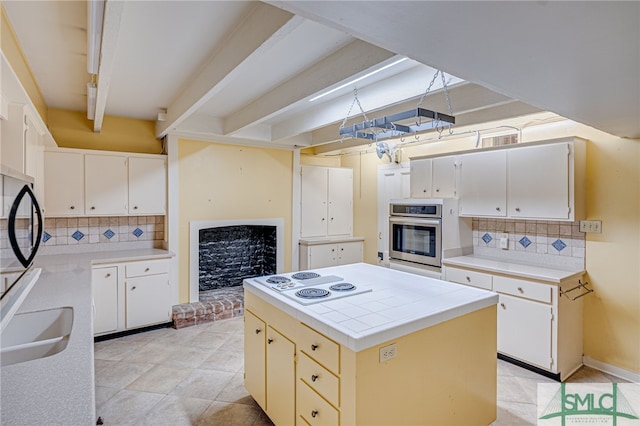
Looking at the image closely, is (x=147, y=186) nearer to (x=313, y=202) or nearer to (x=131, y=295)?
(x=131, y=295)

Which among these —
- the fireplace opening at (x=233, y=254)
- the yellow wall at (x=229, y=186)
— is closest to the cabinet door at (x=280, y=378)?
the yellow wall at (x=229, y=186)

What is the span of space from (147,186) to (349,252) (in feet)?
9.87

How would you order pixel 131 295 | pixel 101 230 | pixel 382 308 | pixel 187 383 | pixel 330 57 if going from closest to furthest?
1. pixel 382 308
2. pixel 330 57
3. pixel 187 383
4. pixel 131 295
5. pixel 101 230

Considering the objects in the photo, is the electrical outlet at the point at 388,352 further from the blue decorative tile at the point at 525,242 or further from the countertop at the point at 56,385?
the blue decorative tile at the point at 525,242

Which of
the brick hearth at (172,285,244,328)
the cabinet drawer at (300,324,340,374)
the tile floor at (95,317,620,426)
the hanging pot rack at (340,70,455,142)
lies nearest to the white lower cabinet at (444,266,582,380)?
the tile floor at (95,317,620,426)

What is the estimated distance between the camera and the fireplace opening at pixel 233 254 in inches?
191

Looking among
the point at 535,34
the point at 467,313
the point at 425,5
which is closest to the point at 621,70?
the point at 535,34

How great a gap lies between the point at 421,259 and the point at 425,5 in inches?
129

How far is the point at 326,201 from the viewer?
5.40 metres

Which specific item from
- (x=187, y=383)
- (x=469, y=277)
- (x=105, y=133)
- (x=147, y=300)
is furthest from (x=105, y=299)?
(x=469, y=277)

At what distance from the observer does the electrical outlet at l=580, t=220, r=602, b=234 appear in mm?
2914

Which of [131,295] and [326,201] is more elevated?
[326,201]

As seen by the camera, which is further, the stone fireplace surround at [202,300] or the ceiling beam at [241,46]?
the stone fireplace surround at [202,300]
